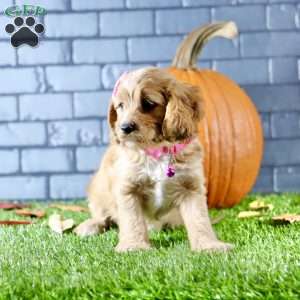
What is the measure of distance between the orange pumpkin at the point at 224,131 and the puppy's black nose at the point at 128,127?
116 centimetres

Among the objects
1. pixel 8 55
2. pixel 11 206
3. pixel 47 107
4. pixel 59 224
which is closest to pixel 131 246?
pixel 59 224

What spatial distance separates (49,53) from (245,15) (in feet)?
3.84

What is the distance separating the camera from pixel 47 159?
3855mm

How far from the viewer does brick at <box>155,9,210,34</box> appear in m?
3.83

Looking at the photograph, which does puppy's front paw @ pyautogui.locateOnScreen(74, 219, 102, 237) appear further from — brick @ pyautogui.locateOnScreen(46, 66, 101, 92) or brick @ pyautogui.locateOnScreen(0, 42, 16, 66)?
brick @ pyautogui.locateOnScreen(0, 42, 16, 66)

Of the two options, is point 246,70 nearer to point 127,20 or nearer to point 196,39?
point 196,39

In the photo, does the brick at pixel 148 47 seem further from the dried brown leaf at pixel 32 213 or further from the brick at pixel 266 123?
the dried brown leaf at pixel 32 213

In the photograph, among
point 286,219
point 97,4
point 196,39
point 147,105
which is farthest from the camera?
point 97,4

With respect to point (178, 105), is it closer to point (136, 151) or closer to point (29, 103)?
point (136, 151)

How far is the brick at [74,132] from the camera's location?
12.6ft

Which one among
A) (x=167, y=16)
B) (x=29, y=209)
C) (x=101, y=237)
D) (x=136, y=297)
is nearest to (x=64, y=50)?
(x=167, y=16)

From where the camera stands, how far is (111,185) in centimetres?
258

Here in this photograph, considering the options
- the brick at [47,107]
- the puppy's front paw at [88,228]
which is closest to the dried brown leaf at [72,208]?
the brick at [47,107]

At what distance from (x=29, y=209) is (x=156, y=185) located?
1.24 metres
